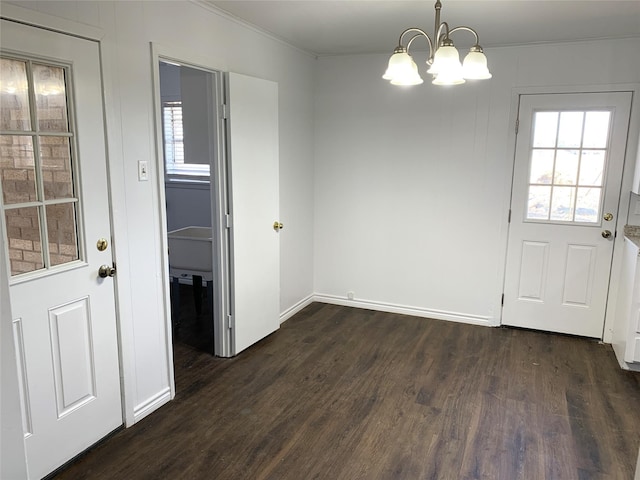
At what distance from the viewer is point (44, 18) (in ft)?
6.64

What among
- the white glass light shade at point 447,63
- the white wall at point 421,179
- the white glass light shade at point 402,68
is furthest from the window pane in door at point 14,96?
the white wall at point 421,179

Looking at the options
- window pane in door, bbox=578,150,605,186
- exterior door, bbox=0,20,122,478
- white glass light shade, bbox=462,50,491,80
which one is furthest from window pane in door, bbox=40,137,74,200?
window pane in door, bbox=578,150,605,186

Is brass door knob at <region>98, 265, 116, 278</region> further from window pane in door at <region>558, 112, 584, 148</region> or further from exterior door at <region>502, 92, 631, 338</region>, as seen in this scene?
window pane in door at <region>558, 112, 584, 148</region>

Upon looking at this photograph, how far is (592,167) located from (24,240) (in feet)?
12.5

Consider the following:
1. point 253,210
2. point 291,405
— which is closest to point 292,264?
point 253,210

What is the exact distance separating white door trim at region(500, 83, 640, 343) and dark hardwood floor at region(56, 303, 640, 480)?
43cm

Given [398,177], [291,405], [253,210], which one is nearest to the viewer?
[291,405]

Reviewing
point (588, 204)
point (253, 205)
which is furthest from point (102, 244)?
point (588, 204)

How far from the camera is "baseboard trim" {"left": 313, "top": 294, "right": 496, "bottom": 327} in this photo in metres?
4.34

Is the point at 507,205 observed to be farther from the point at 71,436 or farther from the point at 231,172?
the point at 71,436

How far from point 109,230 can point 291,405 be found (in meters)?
1.45

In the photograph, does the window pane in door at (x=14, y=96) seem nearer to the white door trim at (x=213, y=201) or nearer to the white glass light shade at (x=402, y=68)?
the white door trim at (x=213, y=201)

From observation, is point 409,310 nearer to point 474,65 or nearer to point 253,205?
point 253,205

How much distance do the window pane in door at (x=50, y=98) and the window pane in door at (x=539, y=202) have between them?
11.1 feet
